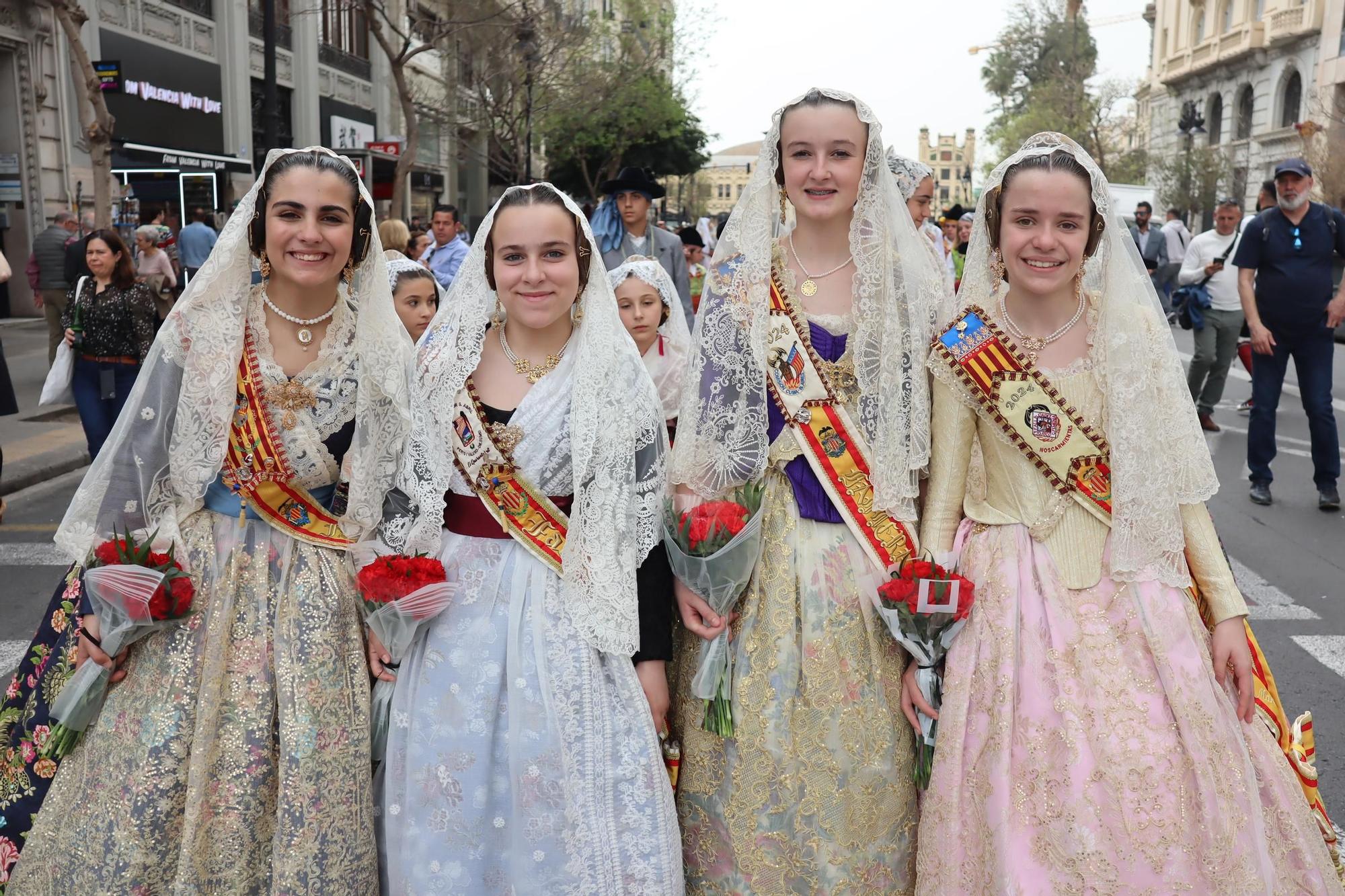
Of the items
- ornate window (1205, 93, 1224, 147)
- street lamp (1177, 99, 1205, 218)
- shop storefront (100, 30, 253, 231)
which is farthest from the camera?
ornate window (1205, 93, 1224, 147)

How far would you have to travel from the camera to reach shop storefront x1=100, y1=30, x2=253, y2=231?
1759 centimetres

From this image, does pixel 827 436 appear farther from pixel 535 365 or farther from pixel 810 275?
pixel 535 365

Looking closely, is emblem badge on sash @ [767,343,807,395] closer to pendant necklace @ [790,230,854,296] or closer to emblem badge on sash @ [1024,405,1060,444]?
pendant necklace @ [790,230,854,296]

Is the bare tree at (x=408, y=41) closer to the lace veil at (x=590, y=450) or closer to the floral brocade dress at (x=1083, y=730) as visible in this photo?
the lace veil at (x=590, y=450)

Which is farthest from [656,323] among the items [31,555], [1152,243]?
[1152,243]

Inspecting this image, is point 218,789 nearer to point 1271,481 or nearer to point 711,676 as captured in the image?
point 711,676

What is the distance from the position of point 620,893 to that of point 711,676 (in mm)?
504

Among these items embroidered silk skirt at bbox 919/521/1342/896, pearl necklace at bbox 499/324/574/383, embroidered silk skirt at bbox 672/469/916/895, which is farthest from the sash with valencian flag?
pearl necklace at bbox 499/324/574/383

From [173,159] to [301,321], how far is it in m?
17.4

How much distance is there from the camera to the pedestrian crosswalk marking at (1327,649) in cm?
477

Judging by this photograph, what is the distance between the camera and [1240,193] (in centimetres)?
3997

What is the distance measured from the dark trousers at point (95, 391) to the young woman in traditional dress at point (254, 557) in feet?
17.4

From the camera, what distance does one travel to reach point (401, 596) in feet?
8.06

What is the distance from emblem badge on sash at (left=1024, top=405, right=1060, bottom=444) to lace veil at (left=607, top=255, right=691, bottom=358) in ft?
6.43
